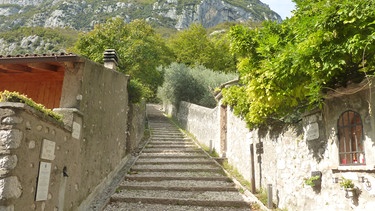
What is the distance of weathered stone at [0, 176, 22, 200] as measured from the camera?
11.7ft

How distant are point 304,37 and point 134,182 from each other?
6.27m

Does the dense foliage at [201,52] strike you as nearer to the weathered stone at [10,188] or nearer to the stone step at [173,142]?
the stone step at [173,142]

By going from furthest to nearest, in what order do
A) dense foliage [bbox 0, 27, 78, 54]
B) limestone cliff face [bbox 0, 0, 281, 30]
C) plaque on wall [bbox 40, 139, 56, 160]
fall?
limestone cliff face [bbox 0, 0, 281, 30], dense foliage [bbox 0, 27, 78, 54], plaque on wall [bbox 40, 139, 56, 160]

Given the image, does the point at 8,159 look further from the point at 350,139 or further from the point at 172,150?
the point at 172,150

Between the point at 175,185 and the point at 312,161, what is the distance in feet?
13.4

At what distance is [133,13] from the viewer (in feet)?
319

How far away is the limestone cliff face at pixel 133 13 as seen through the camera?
94188 mm

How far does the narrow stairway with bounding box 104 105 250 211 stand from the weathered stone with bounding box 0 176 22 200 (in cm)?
294

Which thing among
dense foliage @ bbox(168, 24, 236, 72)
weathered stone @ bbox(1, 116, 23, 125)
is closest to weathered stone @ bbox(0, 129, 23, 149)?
weathered stone @ bbox(1, 116, 23, 125)

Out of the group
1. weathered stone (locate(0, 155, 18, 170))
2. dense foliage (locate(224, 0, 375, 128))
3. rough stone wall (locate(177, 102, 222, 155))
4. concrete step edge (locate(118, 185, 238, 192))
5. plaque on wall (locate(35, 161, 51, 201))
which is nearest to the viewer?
dense foliage (locate(224, 0, 375, 128))

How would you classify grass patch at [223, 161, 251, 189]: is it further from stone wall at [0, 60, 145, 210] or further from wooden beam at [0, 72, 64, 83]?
wooden beam at [0, 72, 64, 83]

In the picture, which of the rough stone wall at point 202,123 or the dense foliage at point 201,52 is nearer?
the rough stone wall at point 202,123

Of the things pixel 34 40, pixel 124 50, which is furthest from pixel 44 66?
pixel 34 40

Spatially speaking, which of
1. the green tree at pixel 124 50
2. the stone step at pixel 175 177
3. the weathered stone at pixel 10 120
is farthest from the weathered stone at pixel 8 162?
the green tree at pixel 124 50
